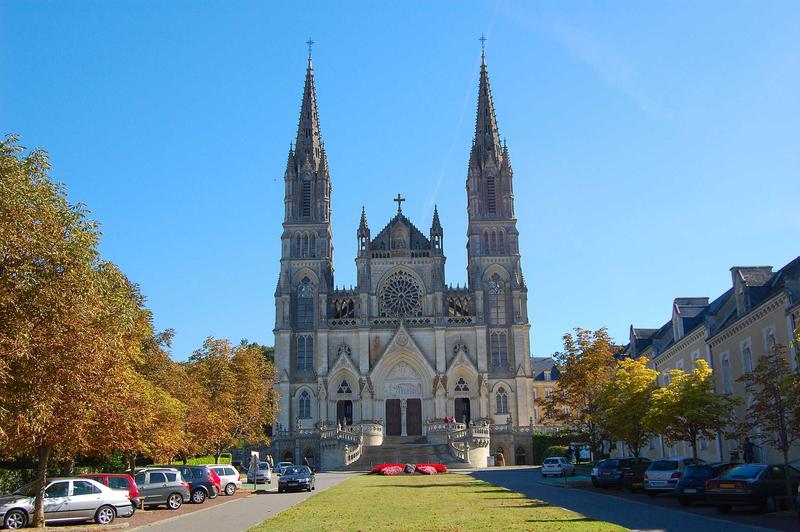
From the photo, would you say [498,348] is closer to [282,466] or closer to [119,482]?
[282,466]

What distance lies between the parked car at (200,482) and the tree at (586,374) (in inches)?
708

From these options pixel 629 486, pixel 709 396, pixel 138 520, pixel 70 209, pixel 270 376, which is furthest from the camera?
pixel 270 376

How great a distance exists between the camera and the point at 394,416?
7538 centimetres

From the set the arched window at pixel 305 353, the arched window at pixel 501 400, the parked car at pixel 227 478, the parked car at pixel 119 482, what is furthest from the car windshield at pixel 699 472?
the arched window at pixel 305 353

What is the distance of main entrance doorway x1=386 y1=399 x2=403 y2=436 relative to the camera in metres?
75.2

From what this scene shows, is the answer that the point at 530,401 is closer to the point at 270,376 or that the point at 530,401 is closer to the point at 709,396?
the point at 270,376

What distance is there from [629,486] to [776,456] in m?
5.74

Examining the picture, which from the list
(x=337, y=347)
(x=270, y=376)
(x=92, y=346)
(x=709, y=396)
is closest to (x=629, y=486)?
(x=709, y=396)

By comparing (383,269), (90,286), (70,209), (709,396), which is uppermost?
(383,269)

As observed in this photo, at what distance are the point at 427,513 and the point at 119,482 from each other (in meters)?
10.3

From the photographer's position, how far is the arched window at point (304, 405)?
75.0 metres

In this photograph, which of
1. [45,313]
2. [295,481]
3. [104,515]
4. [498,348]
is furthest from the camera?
[498,348]

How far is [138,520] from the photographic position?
24562mm

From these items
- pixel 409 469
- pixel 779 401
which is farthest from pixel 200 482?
pixel 409 469
